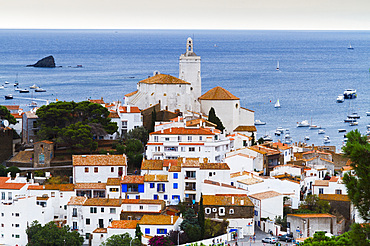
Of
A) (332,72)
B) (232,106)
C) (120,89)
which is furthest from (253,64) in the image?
(232,106)

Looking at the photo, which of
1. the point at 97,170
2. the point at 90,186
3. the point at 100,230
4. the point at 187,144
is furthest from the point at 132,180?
the point at 187,144

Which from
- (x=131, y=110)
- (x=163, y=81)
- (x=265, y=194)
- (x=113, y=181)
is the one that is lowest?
(x=265, y=194)

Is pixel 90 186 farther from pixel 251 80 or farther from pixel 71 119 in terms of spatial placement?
pixel 251 80

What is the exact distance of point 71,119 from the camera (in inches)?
1832

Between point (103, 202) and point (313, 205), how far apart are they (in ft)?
37.3

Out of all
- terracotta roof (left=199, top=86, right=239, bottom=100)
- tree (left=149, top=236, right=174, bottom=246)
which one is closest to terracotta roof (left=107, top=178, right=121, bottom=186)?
tree (left=149, top=236, right=174, bottom=246)

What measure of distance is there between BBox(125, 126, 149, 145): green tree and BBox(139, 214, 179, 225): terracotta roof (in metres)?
12.5

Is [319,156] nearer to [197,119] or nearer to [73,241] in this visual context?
[197,119]

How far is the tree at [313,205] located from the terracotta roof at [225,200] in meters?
3.07

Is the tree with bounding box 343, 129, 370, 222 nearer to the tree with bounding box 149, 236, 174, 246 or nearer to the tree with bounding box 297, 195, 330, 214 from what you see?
the tree with bounding box 149, 236, 174, 246

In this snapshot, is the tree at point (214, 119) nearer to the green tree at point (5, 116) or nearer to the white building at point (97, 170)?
the white building at point (97, 170)

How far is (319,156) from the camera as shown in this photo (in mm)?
47000

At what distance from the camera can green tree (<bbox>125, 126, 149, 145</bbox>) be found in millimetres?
47031

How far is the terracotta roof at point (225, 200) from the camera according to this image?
119 ft
